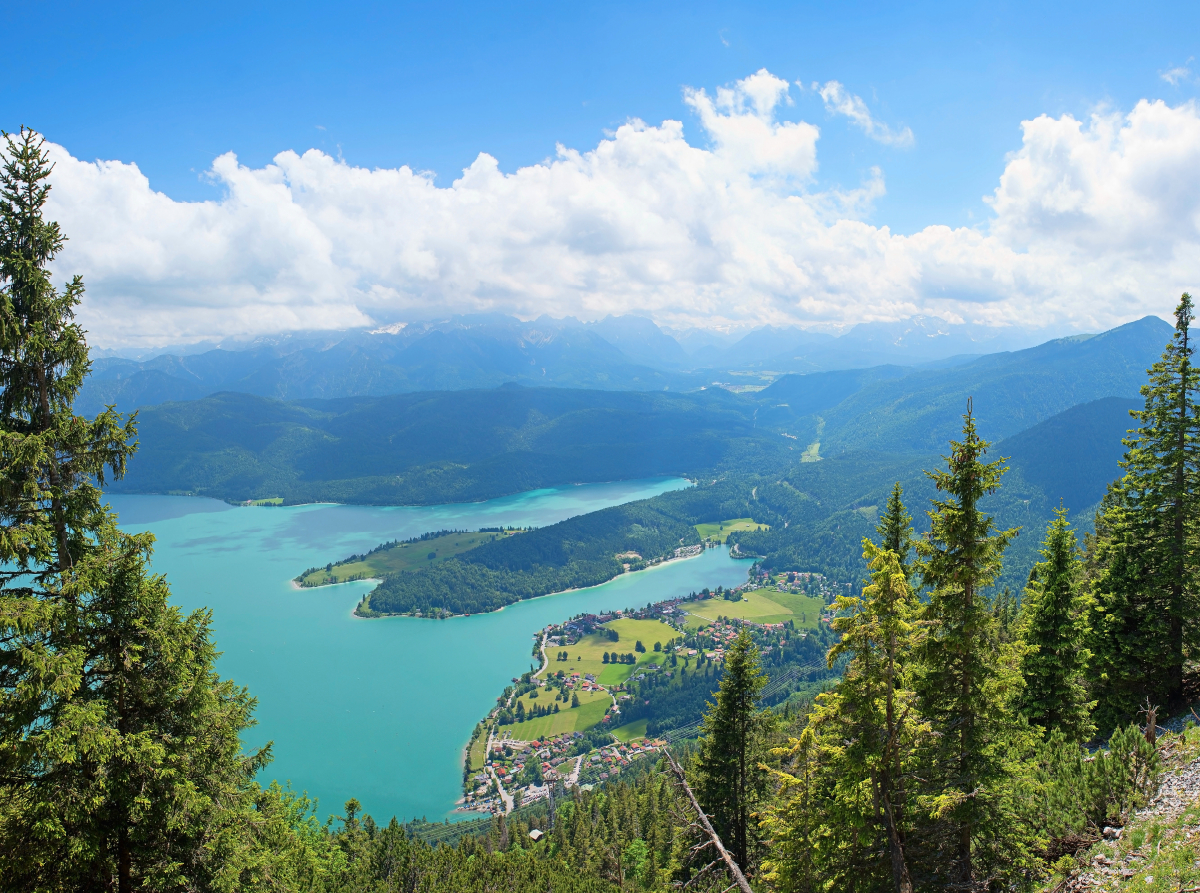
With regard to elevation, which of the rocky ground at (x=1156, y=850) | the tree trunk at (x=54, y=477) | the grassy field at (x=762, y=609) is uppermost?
the tree trunk at (x=54, y=477)

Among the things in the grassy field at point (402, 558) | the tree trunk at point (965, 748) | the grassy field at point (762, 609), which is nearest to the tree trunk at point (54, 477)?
the tree trunk at point (965, 748)

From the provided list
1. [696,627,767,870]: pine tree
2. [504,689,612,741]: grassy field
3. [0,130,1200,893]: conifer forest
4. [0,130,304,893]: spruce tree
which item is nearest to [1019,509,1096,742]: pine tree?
[0,130,1200,893]: conifer forest

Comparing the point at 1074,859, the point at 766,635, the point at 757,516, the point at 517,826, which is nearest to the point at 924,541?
the point at 1074,859

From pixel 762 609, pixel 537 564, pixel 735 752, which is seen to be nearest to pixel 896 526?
pixel 735 752

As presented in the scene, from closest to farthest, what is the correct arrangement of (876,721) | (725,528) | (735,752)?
1. (876,721)
2. (735,752)
3. (725,528)

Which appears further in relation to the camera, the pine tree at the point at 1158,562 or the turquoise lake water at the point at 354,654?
the turquoise lake water at the point at 354,654

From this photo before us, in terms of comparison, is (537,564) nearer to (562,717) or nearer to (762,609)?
(762,609)

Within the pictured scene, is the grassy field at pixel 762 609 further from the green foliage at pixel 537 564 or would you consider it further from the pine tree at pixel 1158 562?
the pine tree at pixel 1158 562
